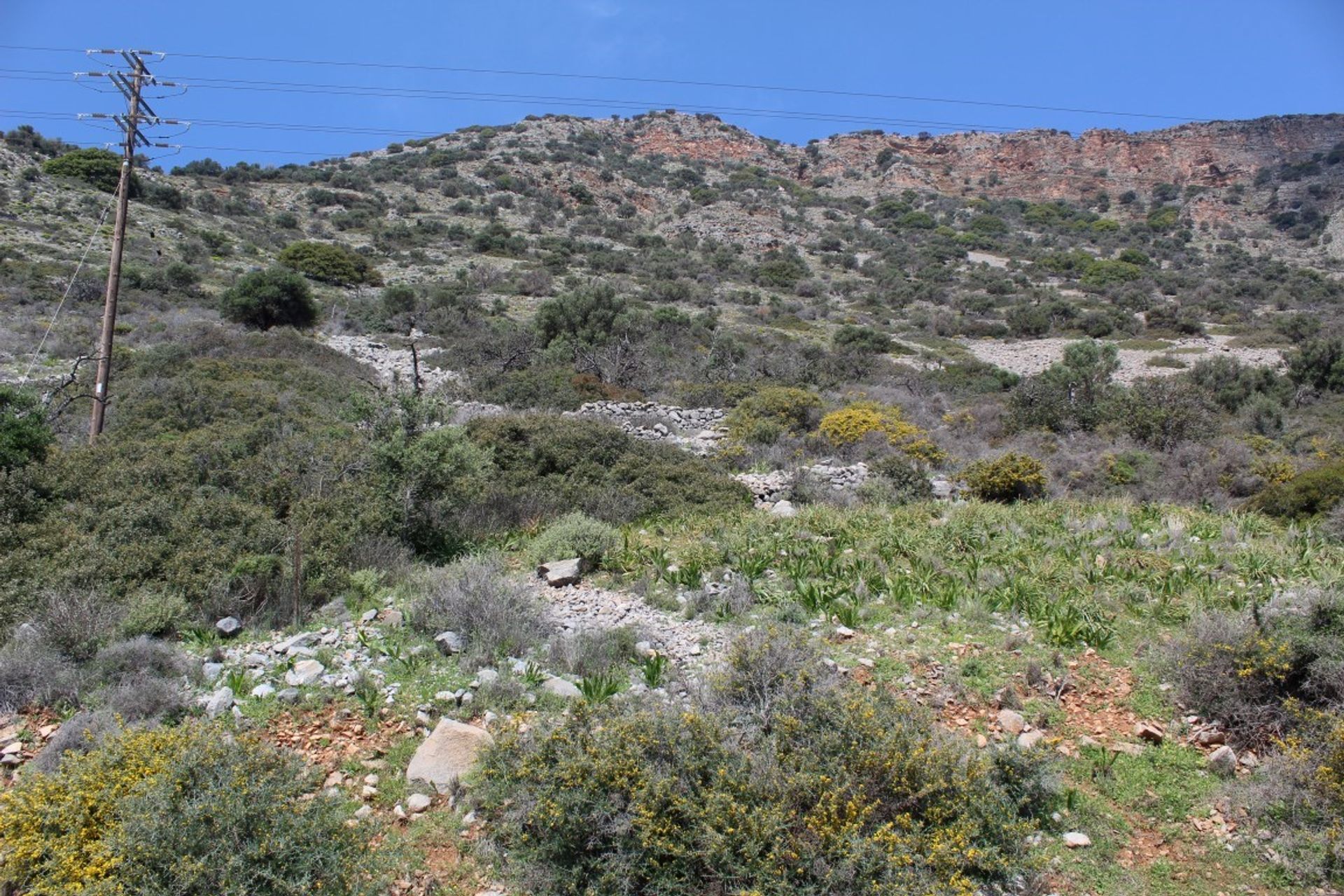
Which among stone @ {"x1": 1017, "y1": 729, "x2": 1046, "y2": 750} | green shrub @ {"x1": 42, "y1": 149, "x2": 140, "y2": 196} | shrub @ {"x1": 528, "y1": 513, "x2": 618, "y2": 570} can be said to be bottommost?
stone @ {"x1": 1017, "y1": 729, "x2": 1046, "y2": 750}

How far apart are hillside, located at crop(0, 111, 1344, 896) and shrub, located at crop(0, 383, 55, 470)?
5 centimetres

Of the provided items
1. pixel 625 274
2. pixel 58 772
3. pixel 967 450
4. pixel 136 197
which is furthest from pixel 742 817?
pixel 136 197

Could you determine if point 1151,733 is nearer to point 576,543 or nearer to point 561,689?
point 561,689

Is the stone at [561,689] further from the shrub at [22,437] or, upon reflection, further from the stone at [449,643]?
the shrub at [22,437]

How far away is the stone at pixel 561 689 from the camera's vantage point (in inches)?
219

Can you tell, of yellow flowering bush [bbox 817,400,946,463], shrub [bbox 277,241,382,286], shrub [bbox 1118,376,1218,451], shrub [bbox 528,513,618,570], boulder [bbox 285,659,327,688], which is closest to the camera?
boulder [bbox 285,659,327,688]

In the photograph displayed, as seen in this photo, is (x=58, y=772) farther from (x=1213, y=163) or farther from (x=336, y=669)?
(x=1213, y=163)

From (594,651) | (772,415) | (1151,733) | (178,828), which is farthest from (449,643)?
(772,415)

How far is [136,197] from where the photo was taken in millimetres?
37719

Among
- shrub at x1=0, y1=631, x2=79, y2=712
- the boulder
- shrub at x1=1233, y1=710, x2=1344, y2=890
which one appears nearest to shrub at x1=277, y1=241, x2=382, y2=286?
shrub at x1=0, y1=631, x2=79, y2=712

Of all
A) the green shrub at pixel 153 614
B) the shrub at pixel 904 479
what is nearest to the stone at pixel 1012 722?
the green shrub at pixel 153 614

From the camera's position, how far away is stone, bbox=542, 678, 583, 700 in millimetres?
5564

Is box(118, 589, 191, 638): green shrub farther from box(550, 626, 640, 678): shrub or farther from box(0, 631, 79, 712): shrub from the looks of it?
box(550, 626, 640, 678): shrub

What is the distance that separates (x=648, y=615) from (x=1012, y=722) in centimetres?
327
